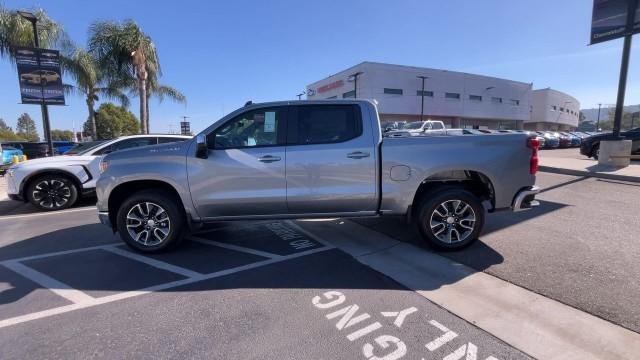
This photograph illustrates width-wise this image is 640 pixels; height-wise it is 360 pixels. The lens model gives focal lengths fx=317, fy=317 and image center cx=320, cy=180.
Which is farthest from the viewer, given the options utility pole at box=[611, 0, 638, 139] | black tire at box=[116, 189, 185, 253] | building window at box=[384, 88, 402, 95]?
building window at box=[384, 88, 402, 95]

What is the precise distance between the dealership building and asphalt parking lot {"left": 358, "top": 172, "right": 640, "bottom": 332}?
36234 mm

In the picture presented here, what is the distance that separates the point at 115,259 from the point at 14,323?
1.44 meters

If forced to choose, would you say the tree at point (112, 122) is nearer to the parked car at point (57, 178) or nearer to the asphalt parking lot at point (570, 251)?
the parked car at point (57, 178)

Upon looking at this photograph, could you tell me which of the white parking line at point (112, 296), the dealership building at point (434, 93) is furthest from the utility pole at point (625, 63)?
the dealership building at point (434, 93)

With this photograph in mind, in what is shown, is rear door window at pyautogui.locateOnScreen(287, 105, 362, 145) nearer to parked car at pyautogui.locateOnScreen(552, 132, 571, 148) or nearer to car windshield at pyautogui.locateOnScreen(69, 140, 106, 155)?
car windshield at pyautogui.locateOnScreen(69, 140, 106, 155)

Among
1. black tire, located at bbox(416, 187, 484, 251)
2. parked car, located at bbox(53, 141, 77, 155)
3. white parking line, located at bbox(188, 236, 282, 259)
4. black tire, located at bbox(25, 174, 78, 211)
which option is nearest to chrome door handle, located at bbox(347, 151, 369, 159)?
black tire, located at bbox(416, 187, 484, 251)

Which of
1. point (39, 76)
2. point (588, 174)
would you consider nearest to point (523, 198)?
point (588, 174)

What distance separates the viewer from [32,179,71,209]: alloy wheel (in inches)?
277

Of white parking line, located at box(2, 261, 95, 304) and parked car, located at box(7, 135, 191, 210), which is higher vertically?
parked car, located at box(7, 135, 191, 210)

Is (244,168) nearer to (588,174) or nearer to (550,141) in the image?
(588,174)

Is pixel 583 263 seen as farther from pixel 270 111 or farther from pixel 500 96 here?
pixel 500 96

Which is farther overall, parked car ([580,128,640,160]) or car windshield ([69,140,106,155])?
parked car ([580,128,640,160])

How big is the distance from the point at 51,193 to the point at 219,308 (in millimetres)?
6589

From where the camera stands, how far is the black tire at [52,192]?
698cm
